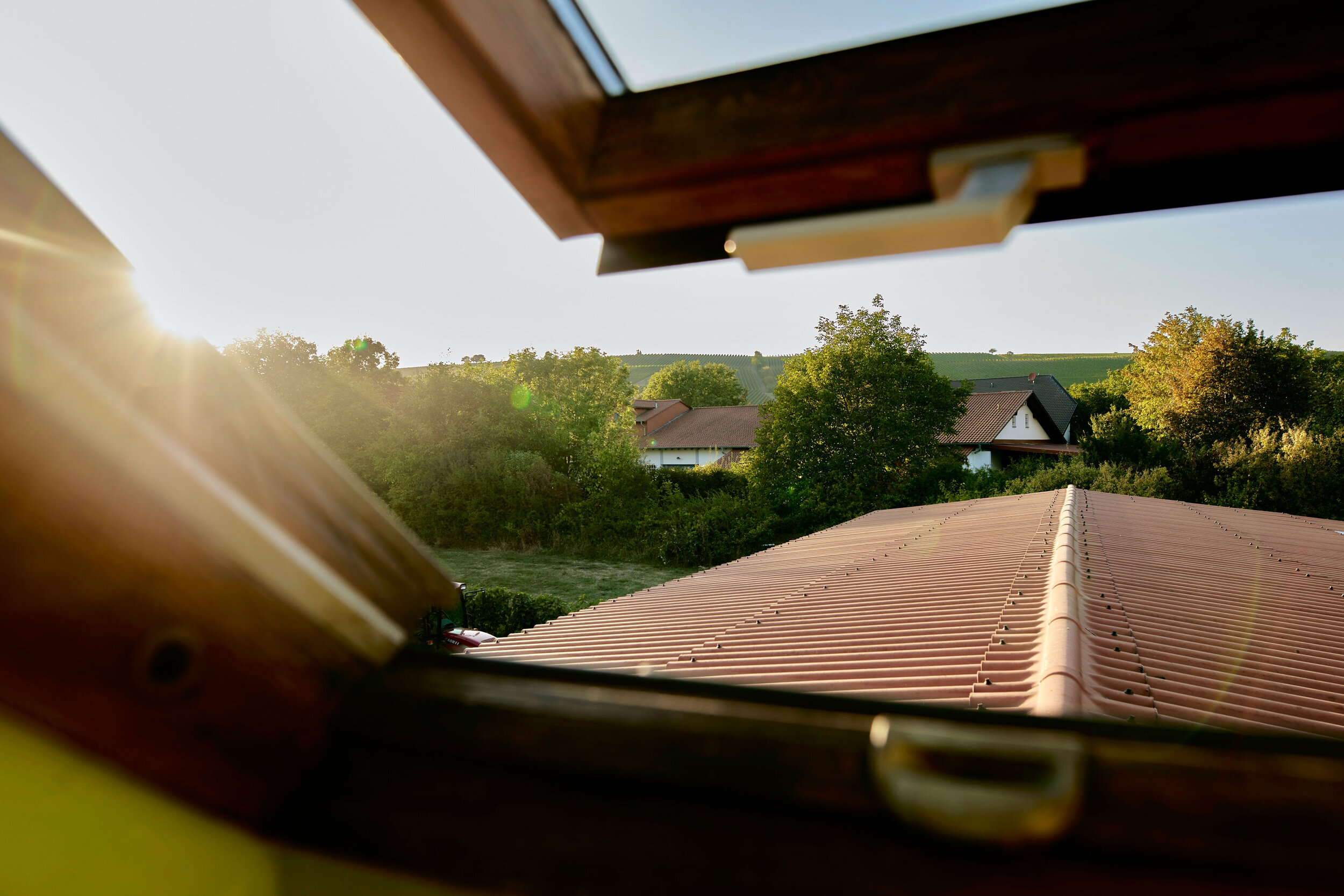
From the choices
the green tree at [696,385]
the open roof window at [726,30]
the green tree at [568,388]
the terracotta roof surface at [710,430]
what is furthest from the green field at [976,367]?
the open roof window at [726,30]

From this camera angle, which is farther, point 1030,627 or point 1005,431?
point 1005,431

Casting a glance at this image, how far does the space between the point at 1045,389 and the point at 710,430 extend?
65.7 feet

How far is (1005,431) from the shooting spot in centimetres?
2489

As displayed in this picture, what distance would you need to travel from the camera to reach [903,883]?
0.58m

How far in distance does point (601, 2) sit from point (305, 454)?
63 cm

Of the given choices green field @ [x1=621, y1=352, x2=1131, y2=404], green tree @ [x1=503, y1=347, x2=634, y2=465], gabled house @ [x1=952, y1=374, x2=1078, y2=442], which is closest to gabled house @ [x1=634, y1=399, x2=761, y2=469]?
green tree @ [x1=503, y1=347, x2=634, y2=465]

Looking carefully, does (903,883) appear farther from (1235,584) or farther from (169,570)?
(1235,584)

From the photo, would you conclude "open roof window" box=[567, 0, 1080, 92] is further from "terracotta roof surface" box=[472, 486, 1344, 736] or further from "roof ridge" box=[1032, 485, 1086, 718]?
"roof ridge" box=[1032, 485, 1086, 718]

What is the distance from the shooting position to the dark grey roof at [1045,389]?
33.2 meters

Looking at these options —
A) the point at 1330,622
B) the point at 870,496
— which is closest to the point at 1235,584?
the point at 1330,622

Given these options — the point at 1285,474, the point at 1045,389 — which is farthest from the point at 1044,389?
the point at 1285,474

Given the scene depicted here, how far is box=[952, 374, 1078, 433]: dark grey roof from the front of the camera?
33188mm

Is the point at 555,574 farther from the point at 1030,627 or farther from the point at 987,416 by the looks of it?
the point at 987,416

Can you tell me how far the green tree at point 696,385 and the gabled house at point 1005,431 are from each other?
21.7 m
